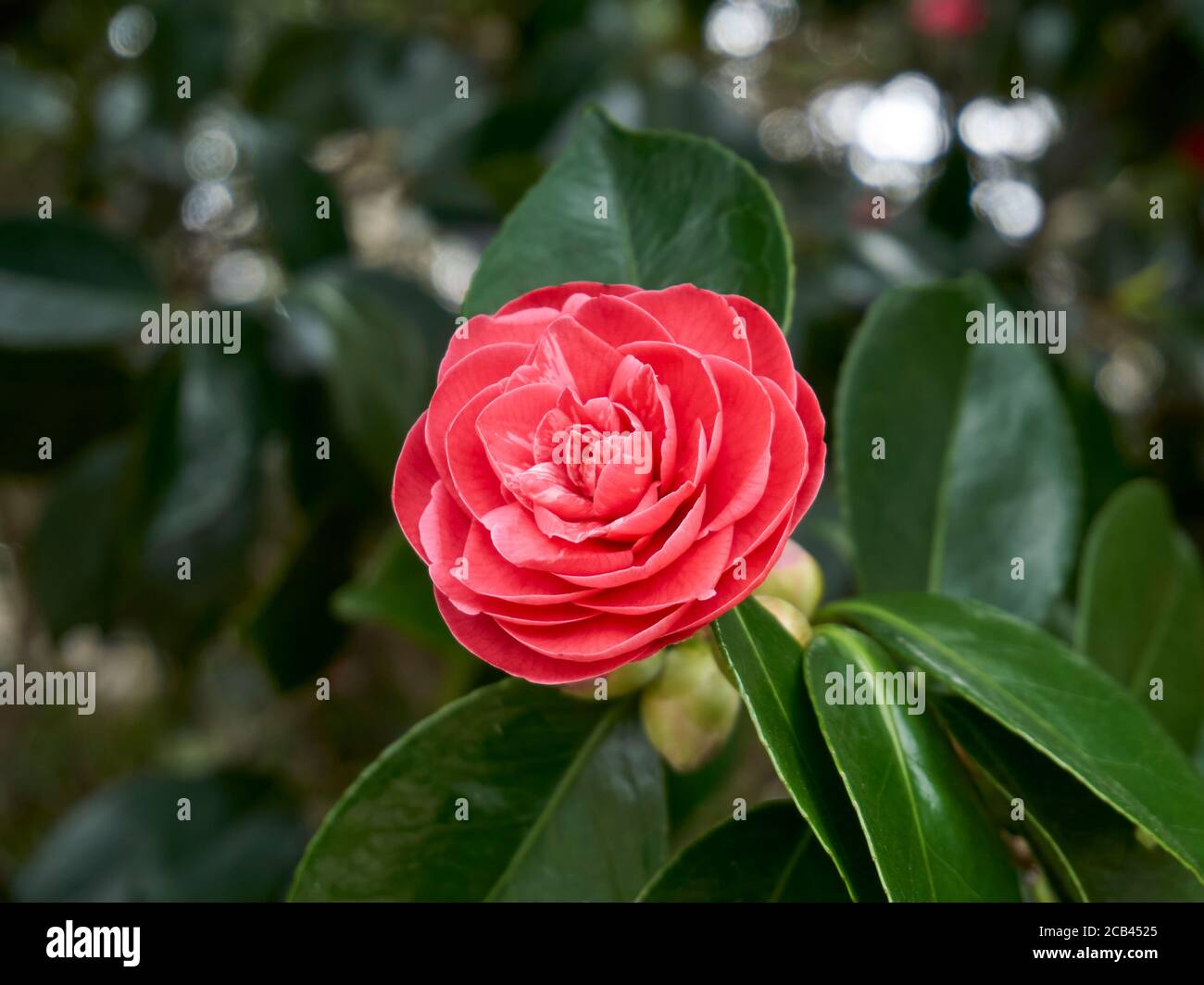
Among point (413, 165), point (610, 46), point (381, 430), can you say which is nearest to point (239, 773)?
point (381, 430)

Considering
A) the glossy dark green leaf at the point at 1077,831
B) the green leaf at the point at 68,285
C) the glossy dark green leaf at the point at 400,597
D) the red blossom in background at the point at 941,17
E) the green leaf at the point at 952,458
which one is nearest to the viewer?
the glossy dark green leaf at the point at 1077,831

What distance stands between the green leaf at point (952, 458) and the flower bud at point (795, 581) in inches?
4.7

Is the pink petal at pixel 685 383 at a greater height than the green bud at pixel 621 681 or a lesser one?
greater

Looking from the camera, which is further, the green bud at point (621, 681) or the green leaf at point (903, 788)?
the green bud at point (621, 681)

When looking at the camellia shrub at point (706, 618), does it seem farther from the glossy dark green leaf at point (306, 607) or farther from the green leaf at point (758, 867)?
the glossy dark green leaf at point (306, 607)

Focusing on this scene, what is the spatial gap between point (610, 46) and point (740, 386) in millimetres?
1054

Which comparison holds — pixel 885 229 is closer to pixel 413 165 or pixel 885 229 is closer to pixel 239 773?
pixel 413 165

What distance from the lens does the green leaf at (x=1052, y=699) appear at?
0.43 meters

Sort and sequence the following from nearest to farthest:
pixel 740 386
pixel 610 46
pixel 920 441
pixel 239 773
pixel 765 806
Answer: pixel 740 386
pixel 765 806
pixel 920 441
pixel 239 773
pixel 610 46

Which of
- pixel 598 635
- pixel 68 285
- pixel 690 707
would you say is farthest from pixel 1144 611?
pixel 68 285

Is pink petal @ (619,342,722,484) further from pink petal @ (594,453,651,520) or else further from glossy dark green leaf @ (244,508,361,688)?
glossy dark green leaf @ (244,508,361,688)

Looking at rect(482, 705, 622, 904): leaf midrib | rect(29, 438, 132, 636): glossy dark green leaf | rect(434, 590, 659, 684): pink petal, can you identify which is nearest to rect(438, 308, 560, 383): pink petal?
rect(434, 590, 659, 684): pink petal

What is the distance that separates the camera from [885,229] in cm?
130

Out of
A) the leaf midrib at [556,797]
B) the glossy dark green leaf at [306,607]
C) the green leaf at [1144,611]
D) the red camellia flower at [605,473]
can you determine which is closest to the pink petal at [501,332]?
the red camellia flower at [605,473]
